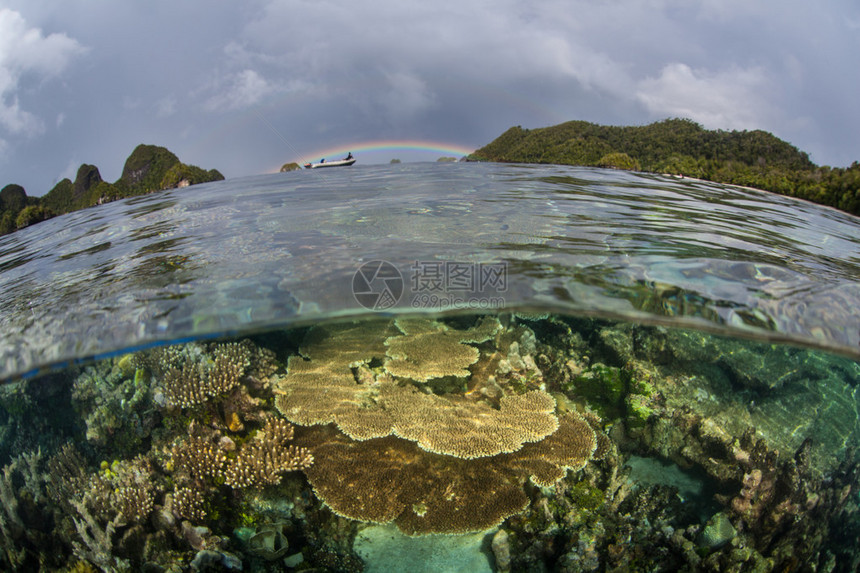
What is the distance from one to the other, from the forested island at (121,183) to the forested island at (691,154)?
33572 mm

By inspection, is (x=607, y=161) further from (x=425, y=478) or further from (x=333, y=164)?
(x=425, y=478)

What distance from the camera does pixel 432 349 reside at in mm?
7309

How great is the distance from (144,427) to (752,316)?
32.1 ft

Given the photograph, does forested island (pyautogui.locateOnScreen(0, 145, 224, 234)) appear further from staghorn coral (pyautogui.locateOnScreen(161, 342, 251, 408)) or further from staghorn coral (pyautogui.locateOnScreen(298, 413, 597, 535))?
staghorn coral (pyautogui.locateOnScreen(298, 413, 597, 535))

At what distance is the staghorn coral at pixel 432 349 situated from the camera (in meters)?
6.73

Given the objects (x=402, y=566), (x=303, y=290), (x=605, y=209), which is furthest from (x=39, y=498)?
(x=605, y=209)

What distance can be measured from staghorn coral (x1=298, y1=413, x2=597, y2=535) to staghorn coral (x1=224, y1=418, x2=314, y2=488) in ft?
0.87

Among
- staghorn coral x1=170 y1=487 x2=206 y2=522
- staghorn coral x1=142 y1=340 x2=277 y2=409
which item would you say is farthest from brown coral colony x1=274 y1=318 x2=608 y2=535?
staghorn coral x1=170 y1=487 x2=206 y2=522

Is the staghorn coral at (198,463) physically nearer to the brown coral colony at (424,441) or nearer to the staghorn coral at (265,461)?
the staghorn coral at (265,461)

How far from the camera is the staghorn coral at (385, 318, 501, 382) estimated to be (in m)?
6.73

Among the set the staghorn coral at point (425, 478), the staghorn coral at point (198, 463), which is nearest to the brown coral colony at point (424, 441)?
the staghorn coral at point (425, 478)

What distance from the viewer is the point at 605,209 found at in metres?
9.22

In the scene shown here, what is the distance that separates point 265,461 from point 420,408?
2.41 meters

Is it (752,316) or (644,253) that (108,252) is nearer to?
(644,253)
